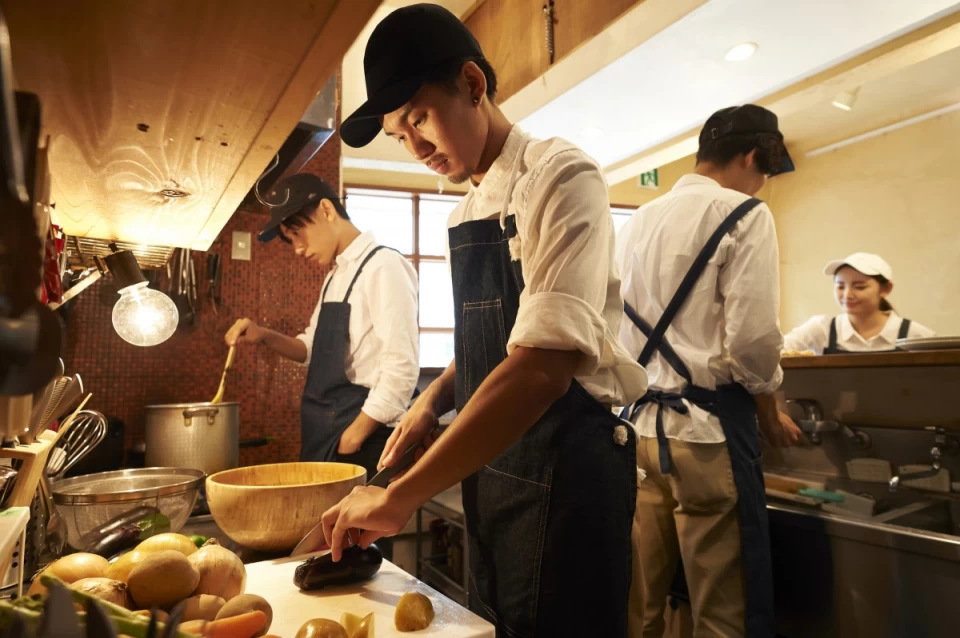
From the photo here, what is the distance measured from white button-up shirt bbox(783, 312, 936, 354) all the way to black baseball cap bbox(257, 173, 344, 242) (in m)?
2.84

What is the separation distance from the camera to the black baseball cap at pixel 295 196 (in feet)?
7.41

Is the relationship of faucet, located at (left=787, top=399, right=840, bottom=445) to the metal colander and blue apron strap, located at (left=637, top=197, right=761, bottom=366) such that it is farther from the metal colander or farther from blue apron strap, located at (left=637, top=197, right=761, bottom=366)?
the metal colander

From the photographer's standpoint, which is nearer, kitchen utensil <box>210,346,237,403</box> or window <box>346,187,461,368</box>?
kitchen utensil <box>210,346,237,403</box>

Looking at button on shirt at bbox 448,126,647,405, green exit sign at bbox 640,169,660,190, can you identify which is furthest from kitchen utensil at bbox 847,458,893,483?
green exit sign at bbox 640,169,660,190

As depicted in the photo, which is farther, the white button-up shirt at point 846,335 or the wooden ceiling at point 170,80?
the white button-up shirt at point 846,335

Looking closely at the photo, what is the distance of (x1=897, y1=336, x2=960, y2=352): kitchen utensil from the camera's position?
5.79ft

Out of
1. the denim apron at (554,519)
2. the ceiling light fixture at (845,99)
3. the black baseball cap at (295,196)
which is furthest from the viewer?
the ceiling light fixture at (845,99)

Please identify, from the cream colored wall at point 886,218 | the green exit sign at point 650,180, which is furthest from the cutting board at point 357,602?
the green exit sign at point 650,180

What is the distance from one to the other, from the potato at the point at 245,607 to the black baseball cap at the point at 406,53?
0.76 m

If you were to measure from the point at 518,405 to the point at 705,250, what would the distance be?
1060 millimetres

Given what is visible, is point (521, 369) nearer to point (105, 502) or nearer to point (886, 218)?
point (105, 502)

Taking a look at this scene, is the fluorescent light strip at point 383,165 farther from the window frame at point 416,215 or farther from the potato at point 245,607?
the potato at point 245,607

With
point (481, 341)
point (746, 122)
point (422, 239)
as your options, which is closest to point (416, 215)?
point (422, 239)

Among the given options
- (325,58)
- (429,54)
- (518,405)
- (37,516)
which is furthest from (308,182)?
(325,58)
